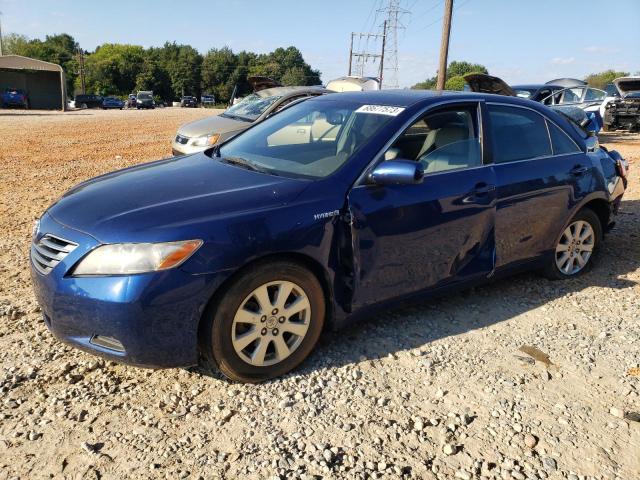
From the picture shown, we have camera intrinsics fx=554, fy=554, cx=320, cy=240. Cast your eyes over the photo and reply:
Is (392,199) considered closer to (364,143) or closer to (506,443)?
(364,143)

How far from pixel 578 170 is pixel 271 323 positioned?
304 cm

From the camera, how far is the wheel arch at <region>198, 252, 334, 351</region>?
2859 millimetres

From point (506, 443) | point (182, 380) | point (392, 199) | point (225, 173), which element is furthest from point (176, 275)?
point (506, 443)

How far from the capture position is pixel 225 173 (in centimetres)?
354

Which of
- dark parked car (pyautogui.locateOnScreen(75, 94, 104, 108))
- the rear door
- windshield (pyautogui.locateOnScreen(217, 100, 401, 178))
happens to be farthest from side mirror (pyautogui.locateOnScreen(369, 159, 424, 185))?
dark parked car (pyautogui.locateOnScreen(75, 94, 104, 108))

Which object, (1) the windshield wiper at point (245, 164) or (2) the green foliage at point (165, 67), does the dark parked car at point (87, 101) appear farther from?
(1) the windshield wiper at point (245, 164)

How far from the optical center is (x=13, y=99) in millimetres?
40750

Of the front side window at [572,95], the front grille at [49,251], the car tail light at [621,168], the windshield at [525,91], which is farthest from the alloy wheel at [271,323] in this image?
the front side window at [572,95]

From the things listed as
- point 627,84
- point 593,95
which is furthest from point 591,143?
point 627,84

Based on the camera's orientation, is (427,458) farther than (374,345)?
No

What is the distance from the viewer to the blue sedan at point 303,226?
9.04 ft

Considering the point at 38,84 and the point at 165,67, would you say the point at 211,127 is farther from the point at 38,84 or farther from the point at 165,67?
the point at 165,67

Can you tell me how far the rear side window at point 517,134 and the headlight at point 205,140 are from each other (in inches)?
231

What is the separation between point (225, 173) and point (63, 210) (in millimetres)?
975
